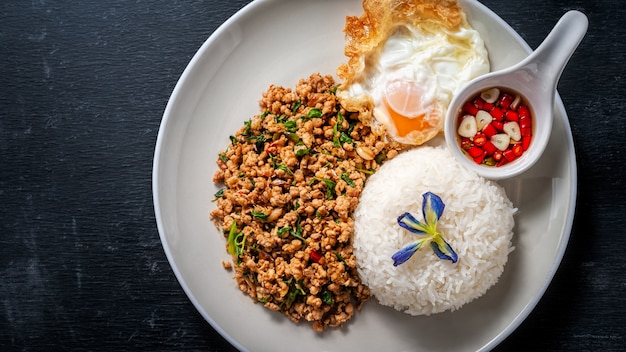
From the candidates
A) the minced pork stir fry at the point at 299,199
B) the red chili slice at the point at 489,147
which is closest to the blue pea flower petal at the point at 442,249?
the minced pork stir fry at the point at 299,199

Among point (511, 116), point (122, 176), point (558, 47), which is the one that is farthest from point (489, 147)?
point (122, 176)

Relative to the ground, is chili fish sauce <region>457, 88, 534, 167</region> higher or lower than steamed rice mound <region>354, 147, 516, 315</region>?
higher

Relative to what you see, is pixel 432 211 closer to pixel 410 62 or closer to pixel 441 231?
pixel 441 231

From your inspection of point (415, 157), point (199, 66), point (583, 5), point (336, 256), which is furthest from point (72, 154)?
point (583, 5)

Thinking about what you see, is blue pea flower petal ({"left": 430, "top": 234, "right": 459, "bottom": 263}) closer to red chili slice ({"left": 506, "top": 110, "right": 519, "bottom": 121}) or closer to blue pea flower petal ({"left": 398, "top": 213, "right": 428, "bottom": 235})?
blue pea flower petal ({"left": 398, "top": 213, "right": 428, "bottom": 235})

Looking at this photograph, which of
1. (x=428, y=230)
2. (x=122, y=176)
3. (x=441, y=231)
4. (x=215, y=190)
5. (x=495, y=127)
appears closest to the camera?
(x=428, y=230)

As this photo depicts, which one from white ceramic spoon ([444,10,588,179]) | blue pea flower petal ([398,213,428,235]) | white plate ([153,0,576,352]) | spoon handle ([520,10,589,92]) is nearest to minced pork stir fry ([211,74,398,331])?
white plate ([153,0,576,352])
